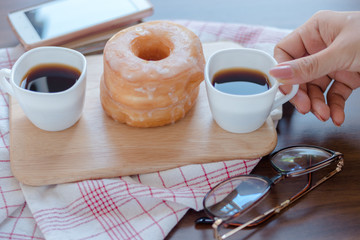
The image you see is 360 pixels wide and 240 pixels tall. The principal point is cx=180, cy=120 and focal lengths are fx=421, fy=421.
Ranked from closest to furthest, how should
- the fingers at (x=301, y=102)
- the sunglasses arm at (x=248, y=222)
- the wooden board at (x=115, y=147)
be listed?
the sunglasses arm at (x=248, y=222), the wooden board at (x=115, y=147), the fingers at (x=301, y=102)

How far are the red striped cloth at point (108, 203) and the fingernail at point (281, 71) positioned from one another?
21 centimetres

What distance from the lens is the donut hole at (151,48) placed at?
0.98 m

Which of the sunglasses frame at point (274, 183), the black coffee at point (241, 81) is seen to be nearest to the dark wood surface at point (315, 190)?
the sunglasses frame at point (274, 183)

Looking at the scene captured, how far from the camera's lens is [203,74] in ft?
3.16

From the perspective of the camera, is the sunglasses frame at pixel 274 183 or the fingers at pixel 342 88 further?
the fingers at pixel 342 88

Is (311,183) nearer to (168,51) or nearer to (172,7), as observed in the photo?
(168,51)

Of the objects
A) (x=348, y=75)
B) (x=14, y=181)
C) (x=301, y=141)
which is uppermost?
(x=348, y=75)

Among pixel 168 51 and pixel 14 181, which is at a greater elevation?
pixel 168 51

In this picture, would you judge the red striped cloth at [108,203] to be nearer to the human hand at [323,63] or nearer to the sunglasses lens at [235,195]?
the sunglasses lens at [235,195]

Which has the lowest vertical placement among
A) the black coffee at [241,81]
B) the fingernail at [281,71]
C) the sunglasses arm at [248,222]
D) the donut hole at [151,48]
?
the sunglasses arm at [248,222]

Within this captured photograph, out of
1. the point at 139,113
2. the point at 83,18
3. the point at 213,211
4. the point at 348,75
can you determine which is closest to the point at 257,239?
the point at 213,211

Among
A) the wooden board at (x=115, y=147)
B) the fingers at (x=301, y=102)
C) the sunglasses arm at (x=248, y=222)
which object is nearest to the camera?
the sunglasses arm at (x=248, y=222)

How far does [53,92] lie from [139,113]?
0.20 metres

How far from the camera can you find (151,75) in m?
0.89
